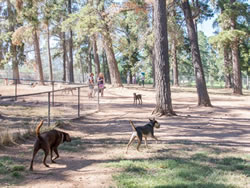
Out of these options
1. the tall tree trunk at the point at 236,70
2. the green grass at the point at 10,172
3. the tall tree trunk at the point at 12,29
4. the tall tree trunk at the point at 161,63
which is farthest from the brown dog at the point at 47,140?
the tall tree trunk at the point at 12,29

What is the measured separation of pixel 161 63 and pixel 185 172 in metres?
8.20

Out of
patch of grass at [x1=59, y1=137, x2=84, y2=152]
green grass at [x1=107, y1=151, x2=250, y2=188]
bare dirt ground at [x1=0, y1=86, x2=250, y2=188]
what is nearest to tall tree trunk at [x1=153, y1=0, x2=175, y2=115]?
bare dirt ground at [x1=0, y1=86, x2=250, y2=188]

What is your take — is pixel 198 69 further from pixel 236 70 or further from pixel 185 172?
pixel 185 172

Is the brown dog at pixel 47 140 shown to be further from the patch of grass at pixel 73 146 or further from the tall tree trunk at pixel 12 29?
the tall tree trunk at pixel 12 29

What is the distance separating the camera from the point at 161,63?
12625mm

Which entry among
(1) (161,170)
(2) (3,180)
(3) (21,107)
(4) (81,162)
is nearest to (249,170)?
(1) (161,170)

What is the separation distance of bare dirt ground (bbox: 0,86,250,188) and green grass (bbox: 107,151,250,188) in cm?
37

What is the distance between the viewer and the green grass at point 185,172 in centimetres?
438

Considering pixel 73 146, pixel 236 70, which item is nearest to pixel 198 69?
pixel 73 146

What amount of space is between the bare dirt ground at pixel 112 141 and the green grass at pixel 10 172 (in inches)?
6.2

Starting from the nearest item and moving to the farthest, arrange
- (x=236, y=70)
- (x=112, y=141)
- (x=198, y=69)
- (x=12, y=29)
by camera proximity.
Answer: (x=112, y=141) → (x=198, y=69) → (x=236, y=70) → (x=12, y=29)

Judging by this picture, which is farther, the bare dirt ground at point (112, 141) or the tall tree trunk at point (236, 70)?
the tall tree trunk at point (236, 70)

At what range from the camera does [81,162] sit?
5922mm

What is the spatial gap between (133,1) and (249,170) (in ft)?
60.0
